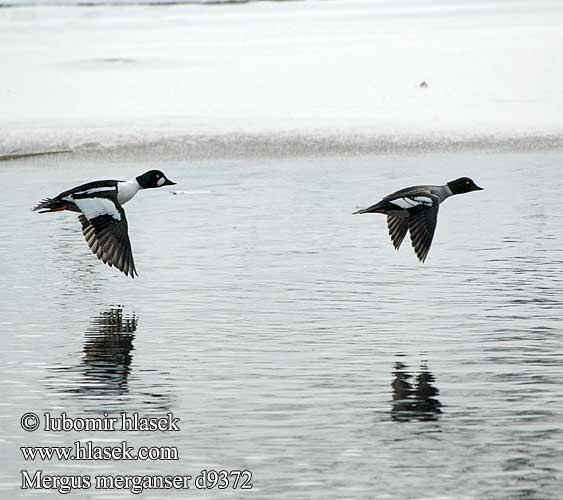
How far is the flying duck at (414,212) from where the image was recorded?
9547 mm

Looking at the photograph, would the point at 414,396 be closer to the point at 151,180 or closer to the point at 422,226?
the point at 422,226

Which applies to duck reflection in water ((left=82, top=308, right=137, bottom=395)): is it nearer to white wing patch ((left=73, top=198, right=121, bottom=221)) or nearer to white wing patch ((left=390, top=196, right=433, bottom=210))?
white wing patch ((left=73, top=198, right=121, bottom=221))

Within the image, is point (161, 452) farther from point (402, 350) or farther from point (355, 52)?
point (355, 52)

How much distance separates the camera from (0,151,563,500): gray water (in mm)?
5328

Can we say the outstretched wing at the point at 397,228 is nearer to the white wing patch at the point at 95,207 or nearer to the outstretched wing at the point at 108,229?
the outstretched wing at the point at 108,229

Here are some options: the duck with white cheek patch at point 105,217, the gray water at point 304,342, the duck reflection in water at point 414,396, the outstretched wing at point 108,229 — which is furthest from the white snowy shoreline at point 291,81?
the duck reflection in water at point 414,396

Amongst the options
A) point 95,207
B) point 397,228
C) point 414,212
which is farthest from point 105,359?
point 397,228

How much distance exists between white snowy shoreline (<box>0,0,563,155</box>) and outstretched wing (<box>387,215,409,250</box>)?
599 cm

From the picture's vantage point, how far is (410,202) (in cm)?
992

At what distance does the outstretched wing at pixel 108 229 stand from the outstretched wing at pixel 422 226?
192 centimetres

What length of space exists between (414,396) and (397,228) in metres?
4.06

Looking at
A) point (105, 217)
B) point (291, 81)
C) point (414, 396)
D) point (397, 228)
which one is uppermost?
point (291, 81)

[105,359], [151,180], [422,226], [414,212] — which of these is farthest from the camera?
[151,180]

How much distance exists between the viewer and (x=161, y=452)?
5469mm
